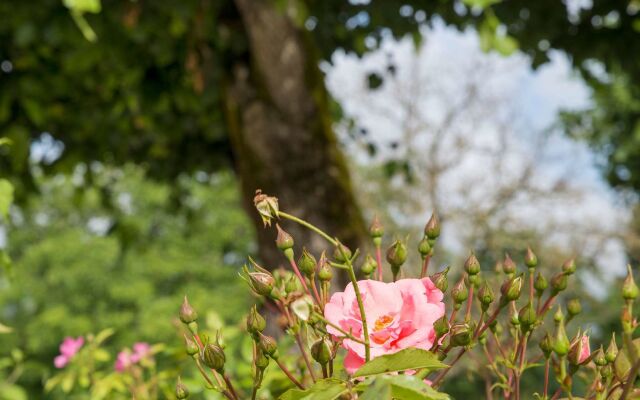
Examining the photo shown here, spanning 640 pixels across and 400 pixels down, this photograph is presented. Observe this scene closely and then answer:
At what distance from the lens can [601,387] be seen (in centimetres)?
113

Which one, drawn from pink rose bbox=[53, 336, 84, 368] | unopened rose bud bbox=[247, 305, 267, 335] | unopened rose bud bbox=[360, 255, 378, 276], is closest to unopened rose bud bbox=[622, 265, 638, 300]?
unopened rose bud bbox=[360, 255, 378, 276]

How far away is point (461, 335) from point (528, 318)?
0.13 m

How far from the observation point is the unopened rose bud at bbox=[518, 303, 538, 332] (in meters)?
1.10

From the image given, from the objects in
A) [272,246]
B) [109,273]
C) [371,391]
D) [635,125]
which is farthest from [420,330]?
[109,273]

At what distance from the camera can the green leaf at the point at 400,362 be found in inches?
37.6

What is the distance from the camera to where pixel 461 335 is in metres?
1.02

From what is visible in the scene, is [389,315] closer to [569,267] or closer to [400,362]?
[400,362]

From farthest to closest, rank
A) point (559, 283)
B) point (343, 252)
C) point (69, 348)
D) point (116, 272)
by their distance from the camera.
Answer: point (116, 272) < point (69, 348) < point (559, 283) < point (343, 252)

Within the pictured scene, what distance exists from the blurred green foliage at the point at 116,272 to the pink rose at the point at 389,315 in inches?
888

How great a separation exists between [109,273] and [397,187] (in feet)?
34.3

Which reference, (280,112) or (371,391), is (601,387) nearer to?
(371,391)

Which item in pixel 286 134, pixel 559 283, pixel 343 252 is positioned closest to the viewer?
pixel 343 252

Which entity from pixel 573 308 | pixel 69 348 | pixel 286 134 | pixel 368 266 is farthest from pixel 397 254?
pixel 286 134

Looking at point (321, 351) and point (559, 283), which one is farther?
point (559, 283)
